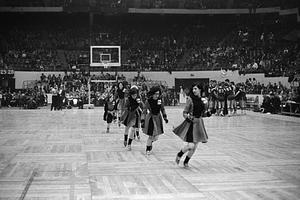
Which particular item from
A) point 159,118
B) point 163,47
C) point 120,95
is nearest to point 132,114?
point 159,118

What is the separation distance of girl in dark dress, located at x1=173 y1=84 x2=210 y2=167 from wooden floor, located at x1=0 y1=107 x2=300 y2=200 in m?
0.58

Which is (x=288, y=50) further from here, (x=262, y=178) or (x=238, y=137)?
(x=262, y=178)

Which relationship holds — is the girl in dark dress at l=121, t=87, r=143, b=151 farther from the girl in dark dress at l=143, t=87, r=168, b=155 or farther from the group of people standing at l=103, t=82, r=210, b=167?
the girl in dark dress at l=143, t=87, r=168, b=155

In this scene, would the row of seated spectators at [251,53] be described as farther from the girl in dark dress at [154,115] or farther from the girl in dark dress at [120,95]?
the girl in dark dress at [154,115]

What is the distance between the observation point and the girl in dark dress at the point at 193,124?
8.42m

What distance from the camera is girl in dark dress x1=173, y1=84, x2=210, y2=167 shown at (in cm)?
842

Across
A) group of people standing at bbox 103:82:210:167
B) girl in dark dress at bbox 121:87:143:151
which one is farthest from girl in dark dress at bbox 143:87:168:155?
girl in dark dress at bbox 121:87:143:151

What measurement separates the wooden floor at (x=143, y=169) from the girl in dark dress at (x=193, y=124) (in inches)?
22.8

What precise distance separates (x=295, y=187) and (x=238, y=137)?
6.95 m

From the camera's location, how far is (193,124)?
8.52 meters

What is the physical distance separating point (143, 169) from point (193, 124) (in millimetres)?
1328

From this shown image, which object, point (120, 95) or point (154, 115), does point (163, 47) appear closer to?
point (120, 95)

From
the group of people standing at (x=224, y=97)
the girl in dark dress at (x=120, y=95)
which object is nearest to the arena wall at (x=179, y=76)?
the group of people standing at (x=224, y=97)

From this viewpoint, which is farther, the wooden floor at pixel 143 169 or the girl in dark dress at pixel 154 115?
the girl in dark dress at pixel 154 115
